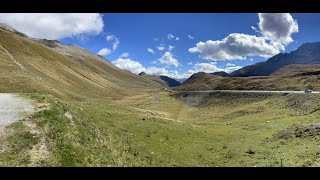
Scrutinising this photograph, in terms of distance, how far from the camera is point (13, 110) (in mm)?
31391

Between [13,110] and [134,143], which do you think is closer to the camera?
[13,110]

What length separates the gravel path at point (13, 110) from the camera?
27.3m

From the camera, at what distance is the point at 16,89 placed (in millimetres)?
65938

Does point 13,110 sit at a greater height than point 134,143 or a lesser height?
greater

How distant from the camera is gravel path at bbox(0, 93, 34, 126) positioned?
27328mm

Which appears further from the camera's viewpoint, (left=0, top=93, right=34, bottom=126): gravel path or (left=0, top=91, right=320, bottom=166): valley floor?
(left=0, top=93, right=34, bottom=126): gravel path

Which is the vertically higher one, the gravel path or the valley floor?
the gravel path

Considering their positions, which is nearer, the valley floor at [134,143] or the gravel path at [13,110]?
the valley floor at [134,143]

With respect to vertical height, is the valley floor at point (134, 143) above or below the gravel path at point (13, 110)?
below
